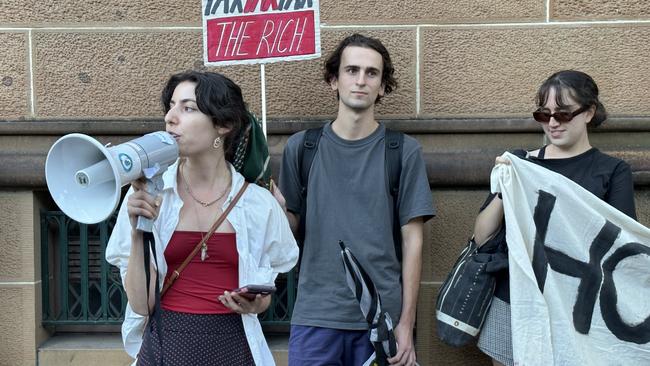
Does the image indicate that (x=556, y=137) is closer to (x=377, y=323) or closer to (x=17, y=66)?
(x=377, y=323)

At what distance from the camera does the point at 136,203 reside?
2.75 meters

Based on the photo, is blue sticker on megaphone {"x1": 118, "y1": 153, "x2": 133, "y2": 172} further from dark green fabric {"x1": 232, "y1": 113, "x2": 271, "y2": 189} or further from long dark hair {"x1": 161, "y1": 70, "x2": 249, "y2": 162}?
dark green fabric {"x1": 232, "y1": 113, "x2": 271, "y2": 189}

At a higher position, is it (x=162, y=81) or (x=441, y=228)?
(x=162, y=81)

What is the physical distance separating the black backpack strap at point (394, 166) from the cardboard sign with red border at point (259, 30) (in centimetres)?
72

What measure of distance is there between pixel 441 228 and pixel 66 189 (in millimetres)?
2428

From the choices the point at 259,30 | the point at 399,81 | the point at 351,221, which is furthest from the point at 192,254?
the point at 399,81

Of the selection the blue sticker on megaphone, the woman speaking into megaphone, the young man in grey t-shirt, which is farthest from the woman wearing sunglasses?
the blue sticker on megaphone

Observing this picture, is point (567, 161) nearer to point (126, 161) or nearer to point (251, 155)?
point (251, 155)

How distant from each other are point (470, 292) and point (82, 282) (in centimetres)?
235

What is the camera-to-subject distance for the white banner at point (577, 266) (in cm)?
366

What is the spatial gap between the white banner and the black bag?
142 millimetres

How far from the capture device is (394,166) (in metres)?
3.76

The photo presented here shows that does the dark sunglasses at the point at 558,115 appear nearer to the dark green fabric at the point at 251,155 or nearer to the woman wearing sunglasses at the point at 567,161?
the woman wearing sunglasses at the point at 567,161

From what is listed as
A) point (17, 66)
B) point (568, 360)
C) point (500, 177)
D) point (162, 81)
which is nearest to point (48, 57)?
point (17, 66)
